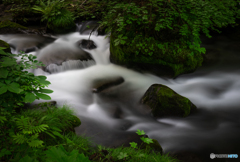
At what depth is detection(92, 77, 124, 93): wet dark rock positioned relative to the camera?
4953 mm

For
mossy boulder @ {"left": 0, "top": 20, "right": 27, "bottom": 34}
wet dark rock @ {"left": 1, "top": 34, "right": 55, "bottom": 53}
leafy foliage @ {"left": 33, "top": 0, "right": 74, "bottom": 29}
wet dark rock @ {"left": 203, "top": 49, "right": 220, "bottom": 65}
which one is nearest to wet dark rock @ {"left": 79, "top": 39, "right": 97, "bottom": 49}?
wet dark rock @ {"left": 1, "top": 34, "right": 55, "bottom": 53}

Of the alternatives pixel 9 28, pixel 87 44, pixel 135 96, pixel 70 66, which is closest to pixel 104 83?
pixel 135 96

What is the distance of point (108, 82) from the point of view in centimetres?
521

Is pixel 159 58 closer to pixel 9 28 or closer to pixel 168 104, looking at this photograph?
pixel 168 104

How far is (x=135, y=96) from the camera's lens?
4.86 m

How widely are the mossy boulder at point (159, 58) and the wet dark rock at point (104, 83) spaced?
84cm

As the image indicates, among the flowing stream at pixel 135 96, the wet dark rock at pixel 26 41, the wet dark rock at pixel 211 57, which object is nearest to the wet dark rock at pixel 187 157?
the flowing stream at pixel 135 96

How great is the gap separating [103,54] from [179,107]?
3863 mm

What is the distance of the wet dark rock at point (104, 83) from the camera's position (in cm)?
495

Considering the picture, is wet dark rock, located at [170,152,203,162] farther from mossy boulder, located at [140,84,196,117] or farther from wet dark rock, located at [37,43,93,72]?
wet dark rock, located at [37,43,93,72]

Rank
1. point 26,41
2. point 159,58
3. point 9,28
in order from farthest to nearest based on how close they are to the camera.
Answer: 1. point 9,28
2. point 26,41
3. point 159,58

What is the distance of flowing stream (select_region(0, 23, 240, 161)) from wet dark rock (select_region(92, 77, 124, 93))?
0.40 feet

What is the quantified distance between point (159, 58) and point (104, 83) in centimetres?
202

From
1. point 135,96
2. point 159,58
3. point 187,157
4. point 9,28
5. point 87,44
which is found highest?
point 9,28
